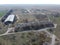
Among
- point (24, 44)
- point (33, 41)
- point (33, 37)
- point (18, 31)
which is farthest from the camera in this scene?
point (18, 31)

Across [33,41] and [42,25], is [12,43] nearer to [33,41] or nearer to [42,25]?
[33,41]

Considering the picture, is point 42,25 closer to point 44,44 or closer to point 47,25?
point 47,25

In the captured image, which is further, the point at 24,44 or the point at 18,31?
the point at 18,31

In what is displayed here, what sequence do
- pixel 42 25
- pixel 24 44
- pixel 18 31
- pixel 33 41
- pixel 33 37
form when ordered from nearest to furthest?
pixel 24 44
pixel 33 41
pixel 33 37
pixel 18 31
pixel 42 25

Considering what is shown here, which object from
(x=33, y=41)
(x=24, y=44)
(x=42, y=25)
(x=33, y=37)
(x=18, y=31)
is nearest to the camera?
(x=24, y=44)

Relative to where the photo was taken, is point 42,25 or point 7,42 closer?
point 7,42

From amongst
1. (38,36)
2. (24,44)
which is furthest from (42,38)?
(24,44)

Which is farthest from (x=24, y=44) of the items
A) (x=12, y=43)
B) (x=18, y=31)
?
(x=18, y=31)

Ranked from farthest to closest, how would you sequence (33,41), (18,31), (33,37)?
1. (18,31)
2. (33,37)
3. (33,41)
